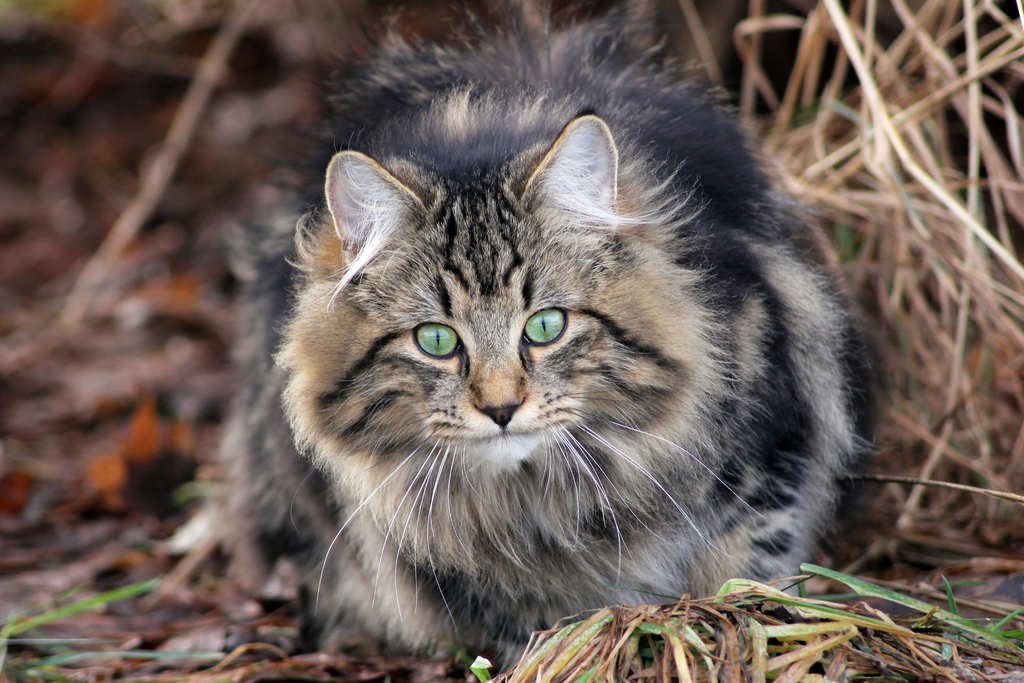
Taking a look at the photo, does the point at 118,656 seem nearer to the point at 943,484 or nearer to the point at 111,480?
the point at 111,480

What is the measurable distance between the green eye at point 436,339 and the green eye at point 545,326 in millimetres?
155

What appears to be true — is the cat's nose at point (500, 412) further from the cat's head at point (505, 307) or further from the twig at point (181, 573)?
the twig at point (181, 573)

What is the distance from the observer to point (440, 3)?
459 centimetres

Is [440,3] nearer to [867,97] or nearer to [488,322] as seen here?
[867,97]

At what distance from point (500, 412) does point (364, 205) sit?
20.6 inches

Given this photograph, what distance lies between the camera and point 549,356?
1769mm

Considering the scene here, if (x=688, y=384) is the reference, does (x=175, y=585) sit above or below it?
below

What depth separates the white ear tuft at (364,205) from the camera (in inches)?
70.1

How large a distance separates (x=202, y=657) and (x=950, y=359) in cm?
236

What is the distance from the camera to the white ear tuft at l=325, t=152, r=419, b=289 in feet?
5.84

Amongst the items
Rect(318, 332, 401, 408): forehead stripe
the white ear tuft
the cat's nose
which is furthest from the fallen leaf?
the cat's nose

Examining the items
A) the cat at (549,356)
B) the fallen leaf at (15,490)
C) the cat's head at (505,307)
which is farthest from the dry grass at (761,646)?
the fallen leaf at (15,490)

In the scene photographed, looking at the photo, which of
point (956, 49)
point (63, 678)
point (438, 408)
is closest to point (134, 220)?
point (63, 678)

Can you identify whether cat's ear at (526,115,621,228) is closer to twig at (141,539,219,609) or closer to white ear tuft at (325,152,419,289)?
white ear tuft at (325,152,419,289)
